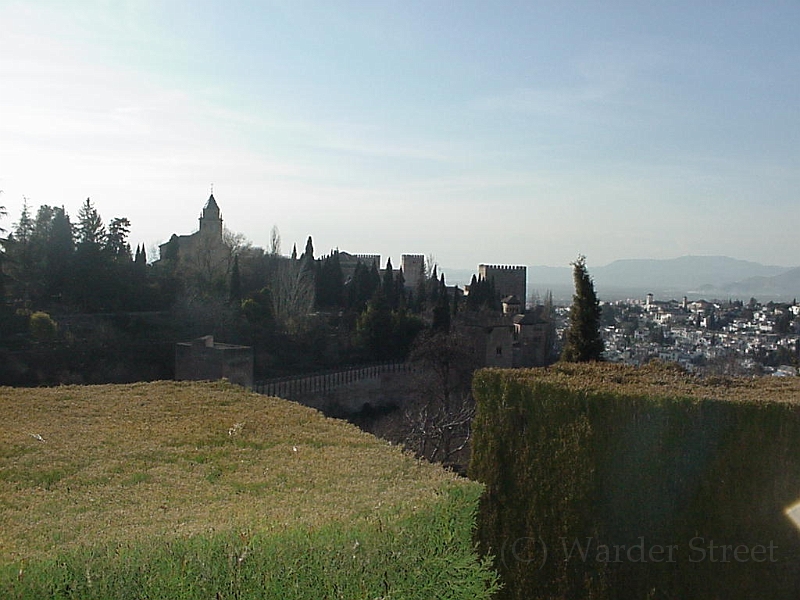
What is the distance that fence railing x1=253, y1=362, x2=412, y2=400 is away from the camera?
2031cm

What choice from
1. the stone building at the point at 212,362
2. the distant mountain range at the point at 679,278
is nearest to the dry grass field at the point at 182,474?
the stone building at the point at 212,362

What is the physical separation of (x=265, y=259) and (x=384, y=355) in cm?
1283

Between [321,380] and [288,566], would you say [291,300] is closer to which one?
Answer: [321,380]

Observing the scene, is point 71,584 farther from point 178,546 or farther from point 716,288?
point 716,288

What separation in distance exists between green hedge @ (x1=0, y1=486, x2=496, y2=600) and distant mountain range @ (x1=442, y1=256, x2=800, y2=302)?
82.7m

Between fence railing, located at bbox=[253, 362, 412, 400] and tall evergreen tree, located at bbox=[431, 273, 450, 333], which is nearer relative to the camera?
fence railing, located at bbox=[253, 362, 412, 400]

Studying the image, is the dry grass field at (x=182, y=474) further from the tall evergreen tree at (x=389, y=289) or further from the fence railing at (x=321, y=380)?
the tall evergreen tree at (x=389, y=289)

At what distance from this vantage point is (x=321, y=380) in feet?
72.5

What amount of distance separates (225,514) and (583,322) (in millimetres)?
10724

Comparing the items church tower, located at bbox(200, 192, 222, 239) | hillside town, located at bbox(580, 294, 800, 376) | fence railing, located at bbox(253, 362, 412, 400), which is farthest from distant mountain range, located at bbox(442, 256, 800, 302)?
fence railing, located at bbox(253, 362, 412, 400)

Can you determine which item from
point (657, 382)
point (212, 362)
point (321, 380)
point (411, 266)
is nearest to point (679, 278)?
point (411, 266)

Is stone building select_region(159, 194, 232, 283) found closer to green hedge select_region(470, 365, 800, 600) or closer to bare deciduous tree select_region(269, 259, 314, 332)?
bare deciduous tree select_region(269, 259, 314, 332)

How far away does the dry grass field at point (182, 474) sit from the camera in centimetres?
283

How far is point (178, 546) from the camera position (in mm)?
2623
